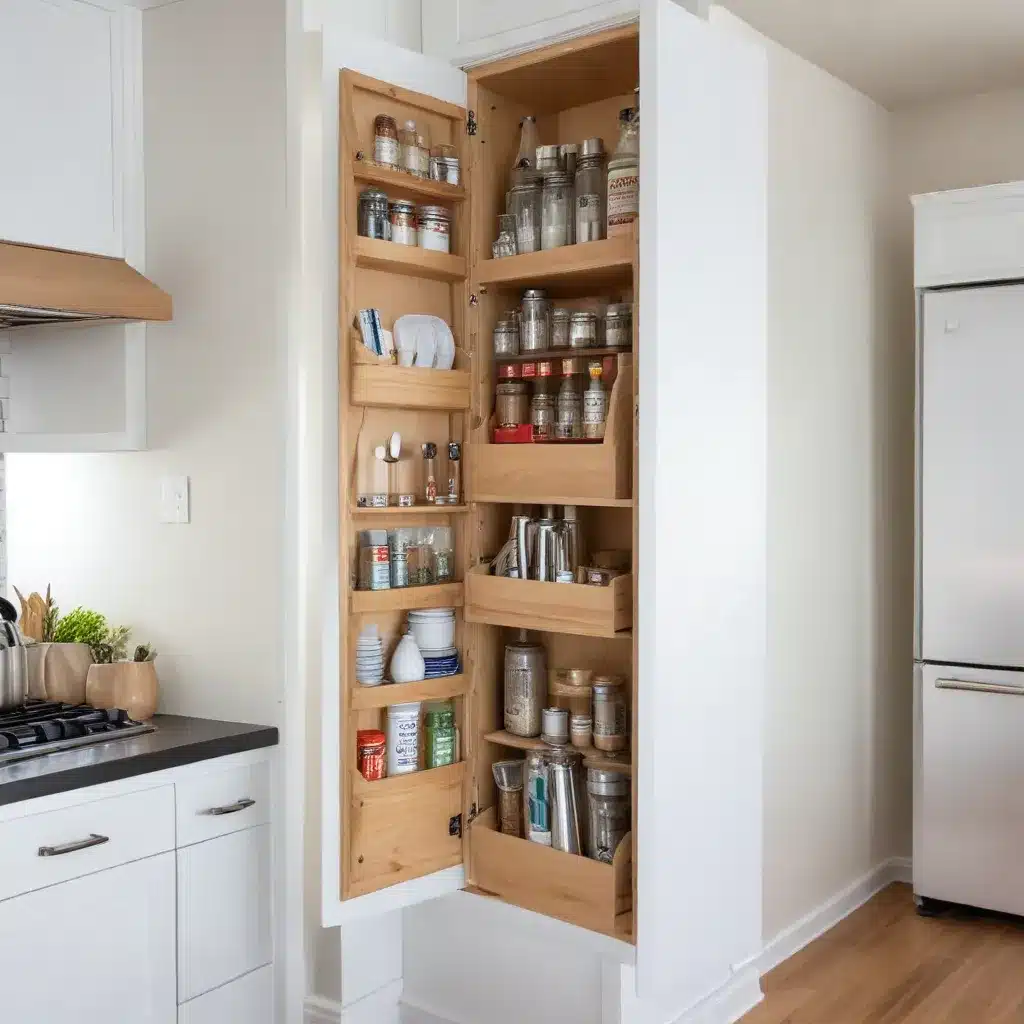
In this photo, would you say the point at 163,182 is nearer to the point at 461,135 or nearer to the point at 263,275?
the point at 263,275

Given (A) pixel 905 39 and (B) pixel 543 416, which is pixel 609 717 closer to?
(B) pixel 543 416

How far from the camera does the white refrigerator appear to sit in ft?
11.5

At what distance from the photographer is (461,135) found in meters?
2.60

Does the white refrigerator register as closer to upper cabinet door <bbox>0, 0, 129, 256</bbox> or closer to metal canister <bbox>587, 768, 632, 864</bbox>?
metal canister <bbox>587, 768, 632, 864</bbox>

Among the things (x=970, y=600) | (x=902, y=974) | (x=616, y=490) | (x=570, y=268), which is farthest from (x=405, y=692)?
(x=970, y=600)

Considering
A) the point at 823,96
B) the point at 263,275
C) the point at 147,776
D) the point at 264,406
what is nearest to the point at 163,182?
the point at 263,275

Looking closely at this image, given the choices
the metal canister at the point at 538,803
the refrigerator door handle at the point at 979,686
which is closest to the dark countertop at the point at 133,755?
the metal canister at the point at 538,803

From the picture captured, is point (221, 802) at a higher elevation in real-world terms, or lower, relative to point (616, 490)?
lower

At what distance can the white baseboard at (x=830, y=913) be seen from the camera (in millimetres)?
3266

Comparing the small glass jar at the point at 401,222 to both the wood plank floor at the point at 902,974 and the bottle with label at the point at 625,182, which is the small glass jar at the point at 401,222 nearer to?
the bottle with label at the point at 625,182

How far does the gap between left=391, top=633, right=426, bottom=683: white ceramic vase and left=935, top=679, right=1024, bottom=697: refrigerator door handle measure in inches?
74.3

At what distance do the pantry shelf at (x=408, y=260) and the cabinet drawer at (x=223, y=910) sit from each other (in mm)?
1192

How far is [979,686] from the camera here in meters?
3.54

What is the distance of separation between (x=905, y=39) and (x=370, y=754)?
246 centimetres
